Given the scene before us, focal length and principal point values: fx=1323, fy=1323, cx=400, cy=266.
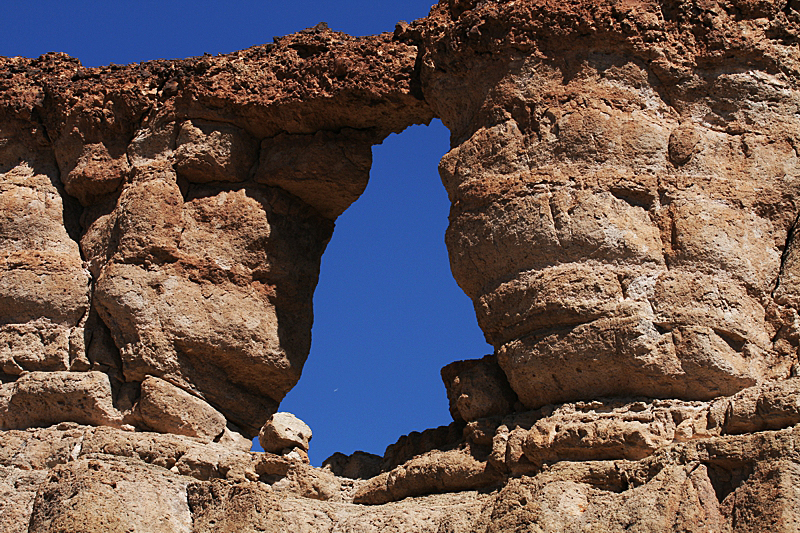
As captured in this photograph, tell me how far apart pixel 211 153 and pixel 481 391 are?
10.4ft

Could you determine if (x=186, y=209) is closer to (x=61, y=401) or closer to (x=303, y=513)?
(x=61, y=401)

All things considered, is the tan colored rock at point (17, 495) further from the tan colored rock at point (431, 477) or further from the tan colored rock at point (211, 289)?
the tan colored rock at point (431, 477)

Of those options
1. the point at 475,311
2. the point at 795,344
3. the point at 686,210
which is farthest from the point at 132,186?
the point at 795,344

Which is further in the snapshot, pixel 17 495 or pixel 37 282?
pixel 37 282

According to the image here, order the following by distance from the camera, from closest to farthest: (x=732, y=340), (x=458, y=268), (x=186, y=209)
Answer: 1. (x=732, y=340)
2. (x=458, y=268)
3. (x=186, y=209)

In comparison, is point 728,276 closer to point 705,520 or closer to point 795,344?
point 795,344

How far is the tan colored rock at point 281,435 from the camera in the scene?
32.7 feet

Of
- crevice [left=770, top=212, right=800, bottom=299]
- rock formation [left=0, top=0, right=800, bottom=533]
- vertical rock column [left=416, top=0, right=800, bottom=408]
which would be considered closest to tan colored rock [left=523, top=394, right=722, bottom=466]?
rock formation [left=0, top=0, right=800, bottom=533]

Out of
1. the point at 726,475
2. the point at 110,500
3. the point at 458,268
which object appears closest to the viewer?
the point at 726,475

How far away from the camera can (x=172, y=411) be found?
995 cm

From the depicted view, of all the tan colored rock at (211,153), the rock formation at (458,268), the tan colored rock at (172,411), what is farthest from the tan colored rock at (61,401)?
the tan colored rock at (211,153)

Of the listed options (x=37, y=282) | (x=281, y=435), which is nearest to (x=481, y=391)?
(x=281, y=435)

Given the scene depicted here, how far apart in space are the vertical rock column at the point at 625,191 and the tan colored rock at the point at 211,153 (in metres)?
1.92

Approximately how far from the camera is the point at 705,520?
7.56 meters
